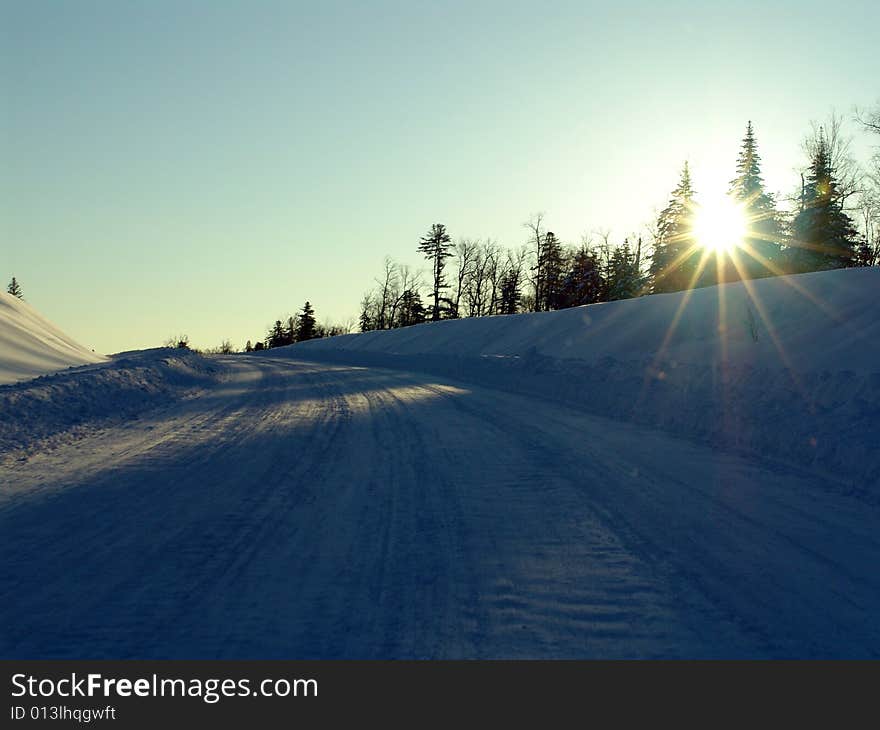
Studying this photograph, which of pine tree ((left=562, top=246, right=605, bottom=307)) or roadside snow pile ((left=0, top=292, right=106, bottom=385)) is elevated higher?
pine tree ((left=562, top=246, right=605, bottom=307))

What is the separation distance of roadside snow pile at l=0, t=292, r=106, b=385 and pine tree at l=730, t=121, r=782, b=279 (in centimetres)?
4359

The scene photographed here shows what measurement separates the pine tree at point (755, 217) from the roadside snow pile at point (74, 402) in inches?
1674

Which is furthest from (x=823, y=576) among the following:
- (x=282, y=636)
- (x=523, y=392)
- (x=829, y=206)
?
(x=829, y=206)

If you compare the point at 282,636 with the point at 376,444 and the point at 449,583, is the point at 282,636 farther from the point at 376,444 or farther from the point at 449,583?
the point at 376,444

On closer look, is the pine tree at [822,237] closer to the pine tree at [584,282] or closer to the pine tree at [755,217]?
the pine tree at [755,217]

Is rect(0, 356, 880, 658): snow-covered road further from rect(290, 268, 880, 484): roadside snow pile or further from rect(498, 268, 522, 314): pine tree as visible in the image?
rect(498, 268, 522, 314): pine tree

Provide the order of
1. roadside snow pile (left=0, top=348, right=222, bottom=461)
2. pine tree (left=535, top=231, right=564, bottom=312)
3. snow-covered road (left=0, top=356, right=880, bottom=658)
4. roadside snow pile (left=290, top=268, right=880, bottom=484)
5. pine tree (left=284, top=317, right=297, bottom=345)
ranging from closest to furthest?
snow-covered road (left=0, top=356, right=880, bottom=658) < roadside snow pile (left=290, top=268, right=880, bottom=484) < roadside snow pile (left=0, top=348, right=222, bottom=461) < pine tree (left=535, top=231, right=564, bottom=312) < pine tree (left=284, top=317, right=297, bottom=345)

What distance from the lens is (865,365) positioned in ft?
36.5

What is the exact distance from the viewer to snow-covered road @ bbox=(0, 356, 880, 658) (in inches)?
144

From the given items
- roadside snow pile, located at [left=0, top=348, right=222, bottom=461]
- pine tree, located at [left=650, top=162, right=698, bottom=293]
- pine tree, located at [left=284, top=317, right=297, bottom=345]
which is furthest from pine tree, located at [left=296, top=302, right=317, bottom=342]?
roadside snow pile, located at [left=0, top=348, right=222, bottom=461]

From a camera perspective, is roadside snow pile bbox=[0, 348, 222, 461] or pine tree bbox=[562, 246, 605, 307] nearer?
roadside snow pile bbox=[0, 348, 222, 461]

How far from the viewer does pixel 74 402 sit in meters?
12.2

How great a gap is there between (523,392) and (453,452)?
1031 centimetres

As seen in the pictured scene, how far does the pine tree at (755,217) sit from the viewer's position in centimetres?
4619
